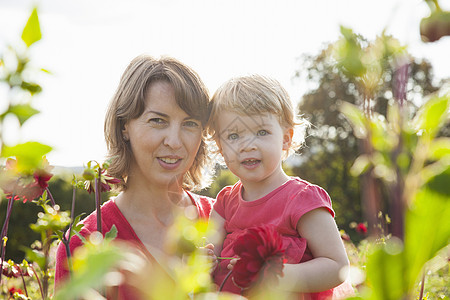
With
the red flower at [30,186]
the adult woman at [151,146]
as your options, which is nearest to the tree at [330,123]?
the adult woman at [151,146]

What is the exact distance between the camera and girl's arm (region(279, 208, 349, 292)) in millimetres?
1155

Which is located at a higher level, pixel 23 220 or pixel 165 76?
pixel 165 76

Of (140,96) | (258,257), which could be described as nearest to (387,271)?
(258,257)

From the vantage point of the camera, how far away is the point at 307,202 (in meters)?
1.52

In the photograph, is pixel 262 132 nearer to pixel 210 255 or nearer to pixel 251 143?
pixel 251 143

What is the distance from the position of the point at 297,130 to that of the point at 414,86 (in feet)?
38.1

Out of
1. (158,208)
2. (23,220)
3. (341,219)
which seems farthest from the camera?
(341,219)

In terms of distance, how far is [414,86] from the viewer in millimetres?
12383

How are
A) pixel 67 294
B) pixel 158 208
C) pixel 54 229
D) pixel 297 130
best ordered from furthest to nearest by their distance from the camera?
1. pixel 158 208
2. pixel 297 130
3. pixel 54 229
4. pixel 67 294

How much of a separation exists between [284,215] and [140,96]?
886 millimetres

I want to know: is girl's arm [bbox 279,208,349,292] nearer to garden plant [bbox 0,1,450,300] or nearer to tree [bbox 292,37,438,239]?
garden plant [bbox 0,1,450,300]

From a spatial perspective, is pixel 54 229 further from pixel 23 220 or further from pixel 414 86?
pixel 414 86

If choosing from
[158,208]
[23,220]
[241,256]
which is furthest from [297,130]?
[23,220]

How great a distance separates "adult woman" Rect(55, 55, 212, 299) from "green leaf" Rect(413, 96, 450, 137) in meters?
1.61
